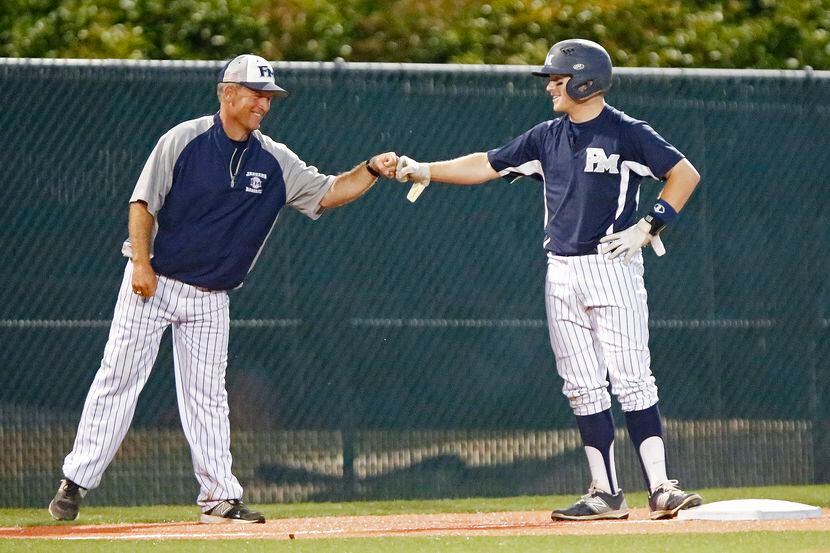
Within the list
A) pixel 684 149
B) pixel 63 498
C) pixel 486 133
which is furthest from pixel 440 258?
pixel 63 498

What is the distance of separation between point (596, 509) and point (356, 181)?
71.3 inches

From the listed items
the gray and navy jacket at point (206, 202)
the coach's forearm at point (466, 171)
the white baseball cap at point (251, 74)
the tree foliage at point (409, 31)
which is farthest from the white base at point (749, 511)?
the tree foliage at point (409, 31)

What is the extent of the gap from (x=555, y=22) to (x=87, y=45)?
3.33m

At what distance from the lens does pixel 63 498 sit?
7387mm

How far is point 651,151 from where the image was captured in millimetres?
7199

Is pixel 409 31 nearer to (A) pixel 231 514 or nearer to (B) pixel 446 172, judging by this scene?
(B) pixel 446 172

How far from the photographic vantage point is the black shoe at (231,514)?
7.36 meters

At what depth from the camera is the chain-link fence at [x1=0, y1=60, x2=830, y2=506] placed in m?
8.29

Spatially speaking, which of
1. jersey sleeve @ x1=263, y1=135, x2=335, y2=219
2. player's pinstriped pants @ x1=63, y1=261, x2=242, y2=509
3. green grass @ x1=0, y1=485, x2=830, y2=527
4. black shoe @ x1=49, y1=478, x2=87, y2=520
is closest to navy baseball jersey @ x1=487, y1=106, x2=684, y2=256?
jersey sleeve @ x1=263, y1=135, x2=335, y2=219

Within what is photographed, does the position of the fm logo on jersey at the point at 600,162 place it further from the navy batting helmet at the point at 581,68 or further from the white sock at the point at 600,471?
the white sock at the point at 600,471

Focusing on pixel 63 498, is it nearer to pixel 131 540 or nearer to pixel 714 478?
pixel 131 540

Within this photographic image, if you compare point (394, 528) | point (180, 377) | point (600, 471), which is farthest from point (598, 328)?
point (180, 377)

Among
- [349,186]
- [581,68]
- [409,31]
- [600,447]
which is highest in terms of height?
[409,31]

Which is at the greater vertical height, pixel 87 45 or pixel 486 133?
pixel 87 45
